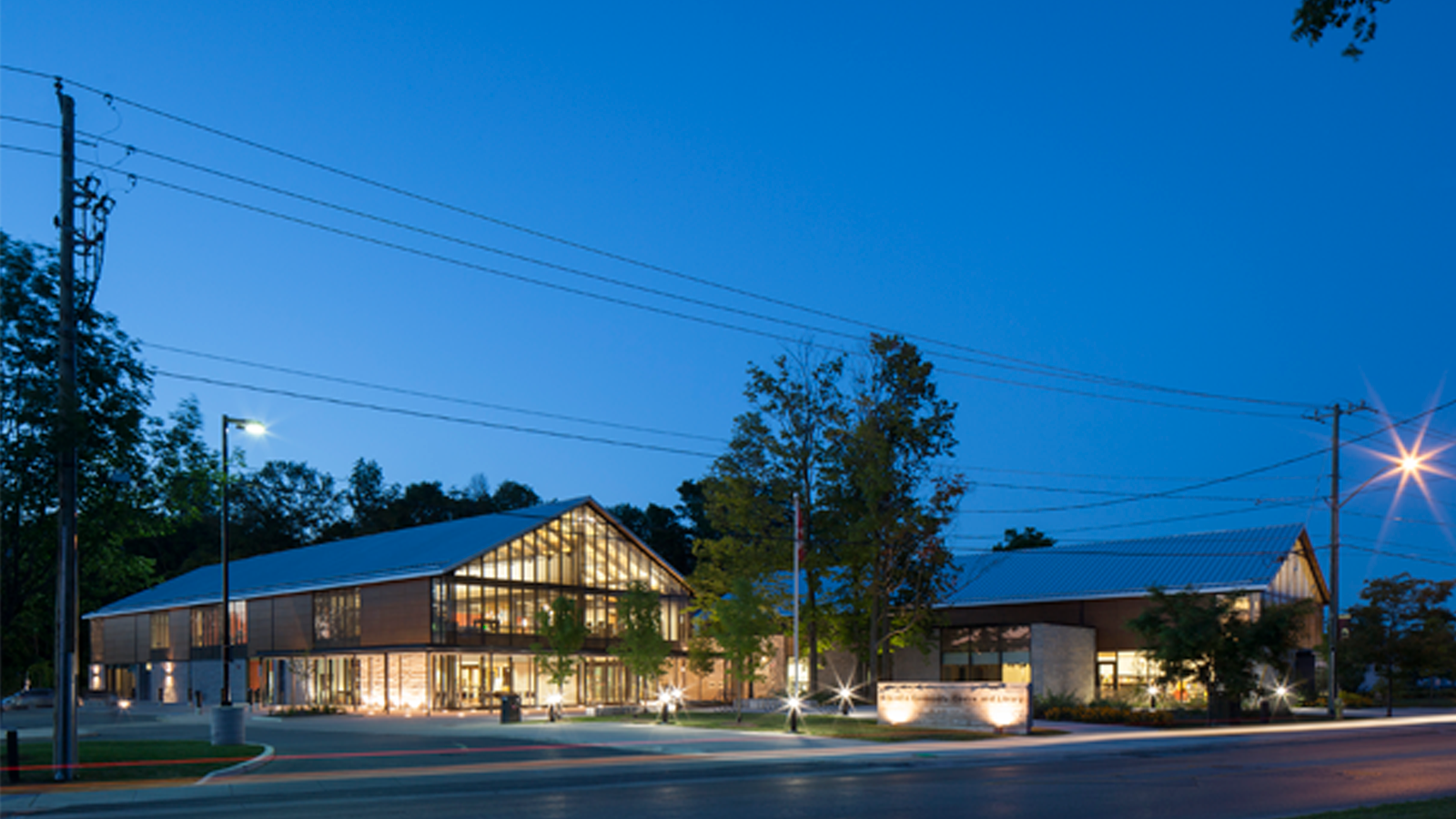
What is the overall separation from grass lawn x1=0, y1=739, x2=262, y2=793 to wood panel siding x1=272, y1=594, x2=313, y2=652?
88.5 feet

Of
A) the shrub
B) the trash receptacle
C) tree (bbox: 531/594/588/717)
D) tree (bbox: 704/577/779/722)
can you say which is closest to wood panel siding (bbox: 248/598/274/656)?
tree (bbox: 531/594/588/717)

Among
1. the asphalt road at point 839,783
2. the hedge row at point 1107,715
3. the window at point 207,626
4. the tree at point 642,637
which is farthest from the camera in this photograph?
the window at point 207,626

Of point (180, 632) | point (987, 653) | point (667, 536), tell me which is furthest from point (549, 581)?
point (667, 536)

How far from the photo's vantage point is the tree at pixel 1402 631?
57.2m

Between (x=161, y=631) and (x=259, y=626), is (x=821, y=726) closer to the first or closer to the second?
(x=259, y=626)

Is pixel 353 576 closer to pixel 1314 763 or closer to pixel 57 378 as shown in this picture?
pixel 57 378

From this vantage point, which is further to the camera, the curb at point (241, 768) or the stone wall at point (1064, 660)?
the stone wall at point (1064, 660)

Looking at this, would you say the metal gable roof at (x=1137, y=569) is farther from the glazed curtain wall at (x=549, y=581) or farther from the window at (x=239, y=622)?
the window at (x=239, y=622)

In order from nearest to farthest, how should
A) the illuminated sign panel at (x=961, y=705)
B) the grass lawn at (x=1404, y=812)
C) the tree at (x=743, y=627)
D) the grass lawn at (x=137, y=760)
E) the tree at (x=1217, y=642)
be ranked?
the grass lawn at (x=1404, y=812) → the grass lawn at (x=137, y=760) → the illuminated sign panel at (x=961, y=705) → the tree at (x=743, y=627) → the tree at (x=1217, y=642)

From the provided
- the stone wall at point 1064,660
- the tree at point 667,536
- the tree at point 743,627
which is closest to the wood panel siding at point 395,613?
the tree at point 743,627

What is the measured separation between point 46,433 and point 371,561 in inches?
1505

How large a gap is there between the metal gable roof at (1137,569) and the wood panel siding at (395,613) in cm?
2413

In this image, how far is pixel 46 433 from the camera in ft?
67.6

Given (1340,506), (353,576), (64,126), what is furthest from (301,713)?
(1340,506)
